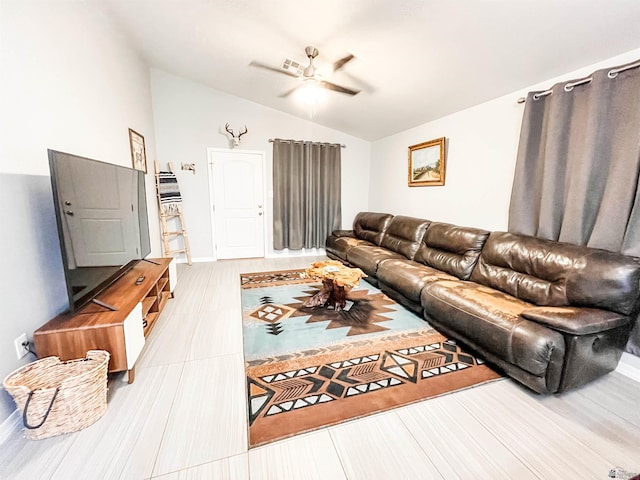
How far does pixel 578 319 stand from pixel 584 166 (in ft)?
3.99

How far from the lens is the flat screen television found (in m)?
1.47

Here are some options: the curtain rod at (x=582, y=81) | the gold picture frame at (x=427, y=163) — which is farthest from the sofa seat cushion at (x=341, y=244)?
the curtain rod at (x=582, y=81)

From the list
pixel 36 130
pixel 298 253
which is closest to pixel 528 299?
pixel 36 130

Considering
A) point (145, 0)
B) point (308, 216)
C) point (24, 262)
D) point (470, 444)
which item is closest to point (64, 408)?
point (24, 262)

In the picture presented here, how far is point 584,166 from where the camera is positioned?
6.57 ft

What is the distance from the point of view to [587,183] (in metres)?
2.00

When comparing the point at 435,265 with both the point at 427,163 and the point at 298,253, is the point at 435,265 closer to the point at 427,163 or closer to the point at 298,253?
the point at 427,163

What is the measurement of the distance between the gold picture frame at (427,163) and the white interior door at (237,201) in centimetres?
252

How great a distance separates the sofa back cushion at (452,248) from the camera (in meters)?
2.73

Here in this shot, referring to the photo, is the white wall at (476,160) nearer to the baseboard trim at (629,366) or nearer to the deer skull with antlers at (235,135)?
the baseboard trim at (629,366)

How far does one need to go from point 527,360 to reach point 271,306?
2158 millimetres

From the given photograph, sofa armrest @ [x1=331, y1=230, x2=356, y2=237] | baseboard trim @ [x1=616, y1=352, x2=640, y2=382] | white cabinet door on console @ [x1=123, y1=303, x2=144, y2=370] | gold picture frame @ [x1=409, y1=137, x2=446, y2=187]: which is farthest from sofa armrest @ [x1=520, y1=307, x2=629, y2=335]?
sofa armrest @ [x1=331, y1=230, x2=356, y2=237]

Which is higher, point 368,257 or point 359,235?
point 359,235

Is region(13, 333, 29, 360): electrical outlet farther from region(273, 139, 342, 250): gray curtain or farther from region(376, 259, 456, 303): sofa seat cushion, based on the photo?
region(273, 139, 342, 250): gray curtain
